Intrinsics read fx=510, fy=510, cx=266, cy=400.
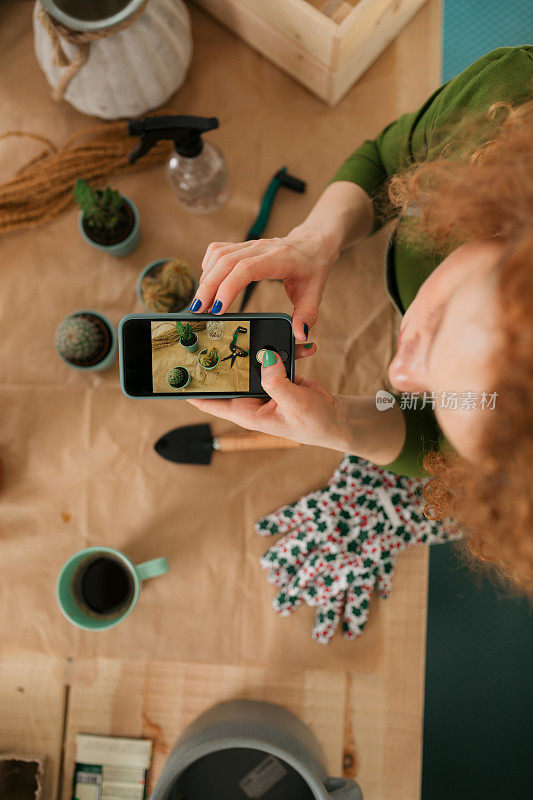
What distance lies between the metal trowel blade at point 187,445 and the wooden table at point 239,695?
0.27m

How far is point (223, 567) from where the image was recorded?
699 mm

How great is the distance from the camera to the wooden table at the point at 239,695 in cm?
67

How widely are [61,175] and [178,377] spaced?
43cm

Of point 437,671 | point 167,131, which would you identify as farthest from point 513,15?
point 437,671

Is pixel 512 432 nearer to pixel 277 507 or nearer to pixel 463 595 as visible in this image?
pixel 277 507

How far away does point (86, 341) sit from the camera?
66 cm

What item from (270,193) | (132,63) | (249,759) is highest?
(132,63)

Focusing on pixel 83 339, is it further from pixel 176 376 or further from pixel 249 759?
pixel 249 759

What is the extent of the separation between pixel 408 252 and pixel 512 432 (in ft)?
1.18

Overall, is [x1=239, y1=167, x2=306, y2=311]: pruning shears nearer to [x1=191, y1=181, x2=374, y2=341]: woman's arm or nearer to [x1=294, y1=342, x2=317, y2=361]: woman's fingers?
[x1=191, y1=181, x2=374, y2=341]: woman's arm

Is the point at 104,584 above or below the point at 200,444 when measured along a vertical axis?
below

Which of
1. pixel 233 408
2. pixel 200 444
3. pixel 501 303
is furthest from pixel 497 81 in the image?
pixel 200 444

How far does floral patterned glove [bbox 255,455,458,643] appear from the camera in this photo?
0.67 m

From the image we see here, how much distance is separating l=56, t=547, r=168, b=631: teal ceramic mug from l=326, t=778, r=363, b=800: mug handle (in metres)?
0.29
